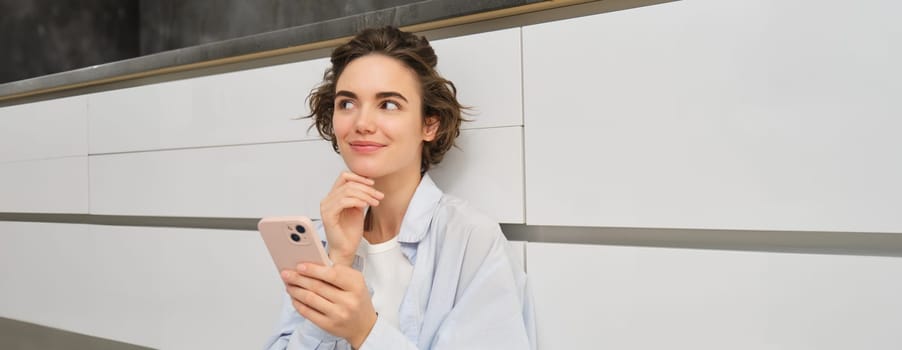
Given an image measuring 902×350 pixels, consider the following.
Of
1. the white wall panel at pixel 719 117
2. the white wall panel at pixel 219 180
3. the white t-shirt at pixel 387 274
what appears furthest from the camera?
the white wall panel at pixel 219 180

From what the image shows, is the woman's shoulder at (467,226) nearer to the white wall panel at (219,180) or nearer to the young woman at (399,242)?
the young woman at (399,242)

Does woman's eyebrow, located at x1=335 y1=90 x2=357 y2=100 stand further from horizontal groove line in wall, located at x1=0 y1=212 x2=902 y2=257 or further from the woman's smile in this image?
horizontal groove line in wall, located at x1=0 y1=212 x2=902 y2=257

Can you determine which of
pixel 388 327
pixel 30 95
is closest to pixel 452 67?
pixel 388 327

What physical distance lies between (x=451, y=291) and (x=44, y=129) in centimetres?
119

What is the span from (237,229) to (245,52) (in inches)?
13.0

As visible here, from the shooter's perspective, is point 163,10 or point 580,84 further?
point 163,10

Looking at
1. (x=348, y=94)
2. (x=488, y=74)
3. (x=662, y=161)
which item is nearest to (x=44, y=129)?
(x=348, y=94)

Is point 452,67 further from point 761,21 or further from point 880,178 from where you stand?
point 880,178

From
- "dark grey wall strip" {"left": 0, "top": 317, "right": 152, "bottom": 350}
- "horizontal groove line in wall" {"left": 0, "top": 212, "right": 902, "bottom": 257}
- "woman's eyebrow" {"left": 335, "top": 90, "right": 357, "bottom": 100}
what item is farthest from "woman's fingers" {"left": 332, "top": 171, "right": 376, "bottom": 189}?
"dark grey wall strip" {"left": 0, "top": 317, "right": 152, "bottom": 350}

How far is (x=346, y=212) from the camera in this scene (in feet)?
2.63

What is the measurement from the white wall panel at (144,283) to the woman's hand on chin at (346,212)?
13.5 inches

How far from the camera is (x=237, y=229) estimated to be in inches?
45.8

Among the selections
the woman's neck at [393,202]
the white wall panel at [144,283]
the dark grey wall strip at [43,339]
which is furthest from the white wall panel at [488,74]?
the dark grey wall strip at [43,339]

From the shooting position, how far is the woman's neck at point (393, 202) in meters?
0.87
